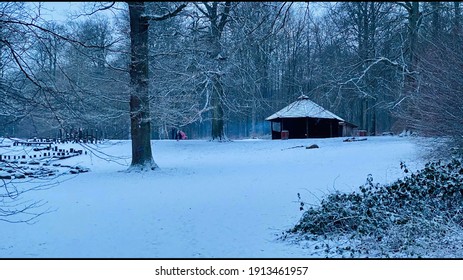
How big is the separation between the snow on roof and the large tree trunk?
1.86 meters

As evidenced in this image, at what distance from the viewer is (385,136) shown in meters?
4.93

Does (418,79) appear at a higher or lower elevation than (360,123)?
higher

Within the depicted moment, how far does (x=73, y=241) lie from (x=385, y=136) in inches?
141

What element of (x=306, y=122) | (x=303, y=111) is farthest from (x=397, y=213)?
(x=306, y=122)

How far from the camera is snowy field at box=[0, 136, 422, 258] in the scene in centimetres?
325

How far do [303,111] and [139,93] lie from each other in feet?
7.88

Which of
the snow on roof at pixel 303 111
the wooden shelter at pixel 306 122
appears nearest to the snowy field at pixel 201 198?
the wooden shelter at pixel 306 122

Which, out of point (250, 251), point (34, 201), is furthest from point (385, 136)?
point (34, 201)

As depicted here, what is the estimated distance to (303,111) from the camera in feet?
15.0

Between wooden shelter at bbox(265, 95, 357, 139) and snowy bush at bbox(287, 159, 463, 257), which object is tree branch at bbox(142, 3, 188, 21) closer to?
wooden shelter at bbox(265, 95, 357, 139)

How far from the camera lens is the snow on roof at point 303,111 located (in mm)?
4258

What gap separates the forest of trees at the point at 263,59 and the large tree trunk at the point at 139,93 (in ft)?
0.43

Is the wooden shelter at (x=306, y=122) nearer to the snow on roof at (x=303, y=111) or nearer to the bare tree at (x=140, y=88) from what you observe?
the snow on roof at (x=303, y=111)

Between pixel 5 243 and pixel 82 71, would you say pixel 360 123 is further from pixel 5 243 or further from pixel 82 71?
pixel 5 243
